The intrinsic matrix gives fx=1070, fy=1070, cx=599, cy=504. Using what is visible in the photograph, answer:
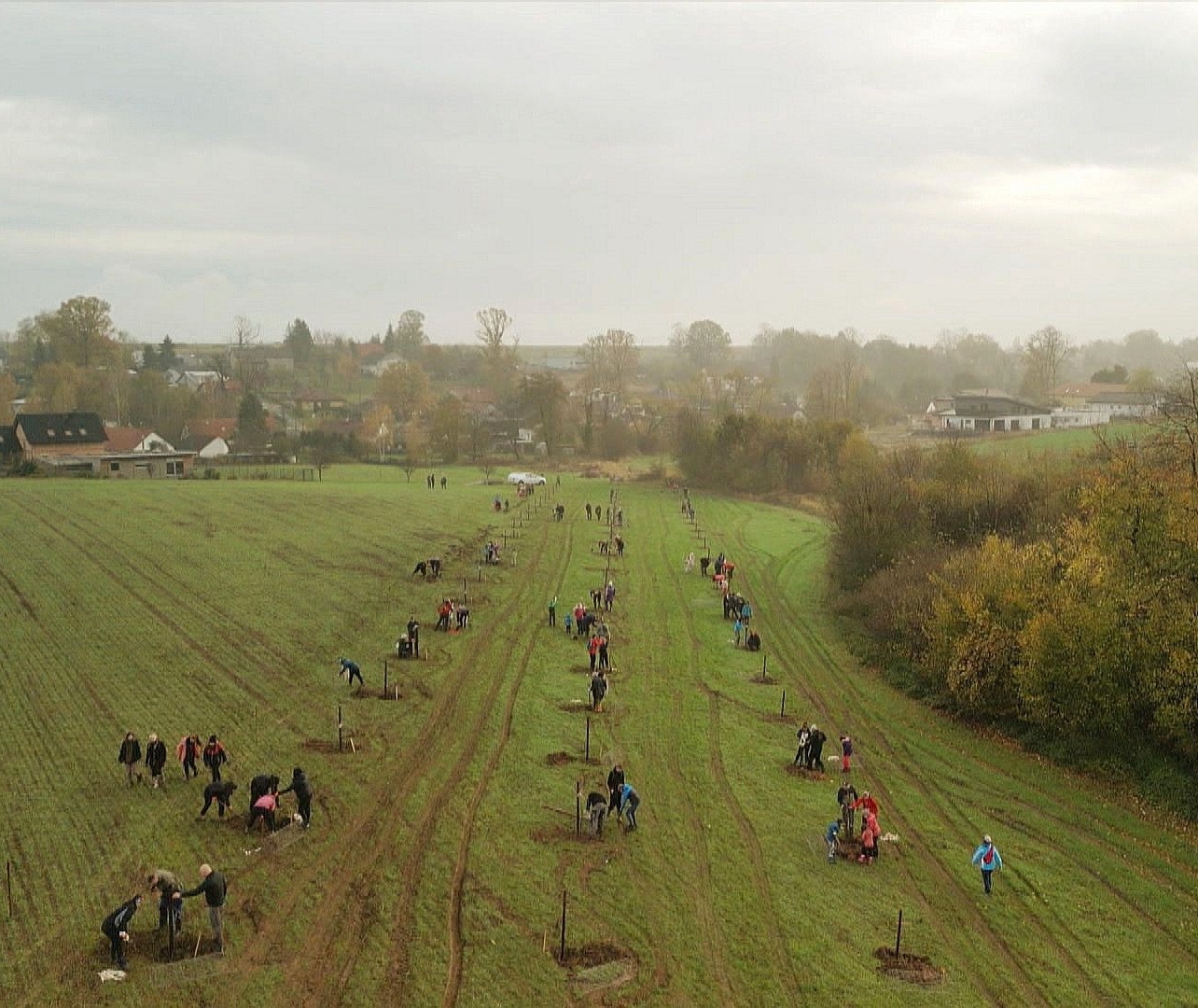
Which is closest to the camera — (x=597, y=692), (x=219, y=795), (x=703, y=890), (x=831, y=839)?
(x=703, y=890)

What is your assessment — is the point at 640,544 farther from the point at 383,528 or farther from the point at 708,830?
the point at 708,830

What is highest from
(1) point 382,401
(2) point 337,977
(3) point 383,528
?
(1) point 382,401

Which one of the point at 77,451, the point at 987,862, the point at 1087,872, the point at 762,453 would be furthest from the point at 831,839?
the point at 77,451

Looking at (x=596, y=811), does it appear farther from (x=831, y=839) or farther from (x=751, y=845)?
(x=831, y=839)

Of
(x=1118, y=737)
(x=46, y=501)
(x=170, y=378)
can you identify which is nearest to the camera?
(x=1118, y=737)

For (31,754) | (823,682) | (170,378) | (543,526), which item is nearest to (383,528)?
(543,526)

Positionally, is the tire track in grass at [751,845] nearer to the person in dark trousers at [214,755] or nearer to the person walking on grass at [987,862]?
the person walking on grass at [987,862]
